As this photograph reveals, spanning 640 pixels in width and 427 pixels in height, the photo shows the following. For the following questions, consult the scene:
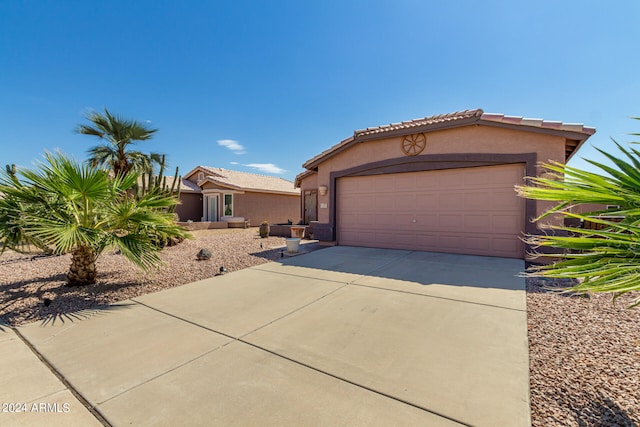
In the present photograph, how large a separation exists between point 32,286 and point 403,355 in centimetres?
719

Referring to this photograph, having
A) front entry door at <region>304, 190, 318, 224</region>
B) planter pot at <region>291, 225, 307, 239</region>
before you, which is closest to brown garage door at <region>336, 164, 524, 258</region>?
planter pot at <region>291, 225, 307, 239</region>

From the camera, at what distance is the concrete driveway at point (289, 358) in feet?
7.14

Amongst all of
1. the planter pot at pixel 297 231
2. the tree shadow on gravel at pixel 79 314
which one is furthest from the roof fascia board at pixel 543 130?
the tree shadow on gravel at pixel 79 314

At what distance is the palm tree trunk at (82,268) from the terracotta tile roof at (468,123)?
771 centimetres

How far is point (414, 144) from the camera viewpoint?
8953 millimetres

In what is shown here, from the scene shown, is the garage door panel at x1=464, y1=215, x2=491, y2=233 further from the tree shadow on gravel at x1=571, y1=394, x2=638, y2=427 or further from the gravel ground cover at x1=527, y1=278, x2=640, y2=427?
the tree shadow on gravel at x1=571, y1=394, x2=638, y2=427

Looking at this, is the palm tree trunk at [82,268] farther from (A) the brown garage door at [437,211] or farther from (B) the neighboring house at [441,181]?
(A) the brown garage door at [437,211]

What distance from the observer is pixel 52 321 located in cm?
403

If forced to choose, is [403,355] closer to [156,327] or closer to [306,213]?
[156,327]

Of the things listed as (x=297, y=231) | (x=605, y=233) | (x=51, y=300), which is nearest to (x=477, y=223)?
(x=297, y=231)

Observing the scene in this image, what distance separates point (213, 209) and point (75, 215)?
16323 millimetres

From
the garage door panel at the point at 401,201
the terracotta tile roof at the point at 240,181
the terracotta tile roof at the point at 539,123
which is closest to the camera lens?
the terracotta tile roof at the point at 539,123

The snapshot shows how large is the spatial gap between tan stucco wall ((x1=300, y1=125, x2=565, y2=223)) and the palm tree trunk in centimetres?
728

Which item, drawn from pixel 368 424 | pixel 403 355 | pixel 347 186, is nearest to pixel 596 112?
pixel 347 186
